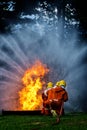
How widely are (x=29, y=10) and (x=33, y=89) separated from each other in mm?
14788

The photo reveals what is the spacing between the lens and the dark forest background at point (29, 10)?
4722 cm

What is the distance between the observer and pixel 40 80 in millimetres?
41000

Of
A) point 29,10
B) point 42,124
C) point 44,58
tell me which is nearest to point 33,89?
point 44,58

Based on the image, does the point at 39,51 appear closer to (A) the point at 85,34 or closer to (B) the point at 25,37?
(B) the point at 25,37

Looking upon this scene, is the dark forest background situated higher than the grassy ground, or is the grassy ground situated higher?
the dark forest background

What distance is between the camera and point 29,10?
49562 millimetres

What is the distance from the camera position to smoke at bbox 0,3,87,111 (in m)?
47.6

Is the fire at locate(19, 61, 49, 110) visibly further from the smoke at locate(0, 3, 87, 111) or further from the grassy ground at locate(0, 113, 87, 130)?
the grassy ground at locate(0, 113, 87, 130)

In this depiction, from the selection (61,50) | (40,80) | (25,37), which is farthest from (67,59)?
(40,80)

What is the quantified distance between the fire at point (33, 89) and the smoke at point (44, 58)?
15.1 feet

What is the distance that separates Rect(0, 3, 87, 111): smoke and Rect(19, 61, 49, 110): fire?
181 inches

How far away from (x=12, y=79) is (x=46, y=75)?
7584mm

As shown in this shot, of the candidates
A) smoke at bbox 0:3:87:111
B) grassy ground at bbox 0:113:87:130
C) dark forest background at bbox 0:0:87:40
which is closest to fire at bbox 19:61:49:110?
smoke at bbox 0:3:87:111

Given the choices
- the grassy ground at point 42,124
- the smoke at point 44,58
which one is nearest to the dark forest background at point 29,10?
the smoke at point 44,58
